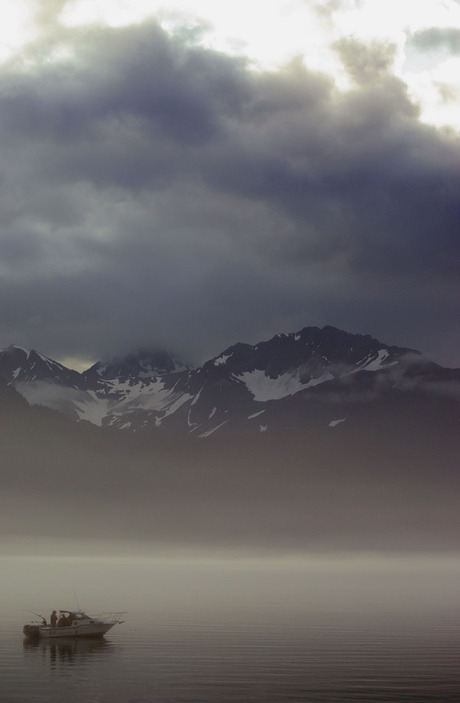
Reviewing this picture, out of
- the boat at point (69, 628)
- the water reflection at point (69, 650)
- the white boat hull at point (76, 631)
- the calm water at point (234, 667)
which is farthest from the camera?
the white boat hull at point (76, 631)

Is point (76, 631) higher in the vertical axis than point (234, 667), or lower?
higher

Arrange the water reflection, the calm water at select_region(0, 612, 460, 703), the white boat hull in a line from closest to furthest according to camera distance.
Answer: the calm water at select_region(0, 612, 460, 703) < the water reflection < the white boat hull

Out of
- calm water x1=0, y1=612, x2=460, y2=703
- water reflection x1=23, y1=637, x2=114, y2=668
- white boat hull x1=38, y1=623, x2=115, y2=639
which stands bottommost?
calm water x1=0, y1=612, x2=460, y2=703

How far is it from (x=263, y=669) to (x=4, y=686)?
33121mm

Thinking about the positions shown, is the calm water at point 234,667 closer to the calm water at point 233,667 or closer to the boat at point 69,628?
the calm water at point 233,667

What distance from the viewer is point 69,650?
6058 inches

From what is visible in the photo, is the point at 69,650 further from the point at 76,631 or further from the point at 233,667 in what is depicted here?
the point at 233,667

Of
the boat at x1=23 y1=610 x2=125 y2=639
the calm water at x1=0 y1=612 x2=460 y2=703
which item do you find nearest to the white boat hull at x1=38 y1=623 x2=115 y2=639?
the boat at x1=23 y1=610 x2=125 y2=639

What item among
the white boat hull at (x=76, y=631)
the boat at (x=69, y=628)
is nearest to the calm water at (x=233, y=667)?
the white boat hull at (x=76, y=631)

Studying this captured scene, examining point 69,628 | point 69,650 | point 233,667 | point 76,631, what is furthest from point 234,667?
point 69,628

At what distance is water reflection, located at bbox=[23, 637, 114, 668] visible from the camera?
139 m

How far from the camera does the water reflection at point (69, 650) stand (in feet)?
457

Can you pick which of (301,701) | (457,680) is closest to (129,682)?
(301,701)

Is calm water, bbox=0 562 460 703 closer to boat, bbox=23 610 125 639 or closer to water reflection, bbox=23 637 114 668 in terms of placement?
water reflection, bbox=23 637 114 668
